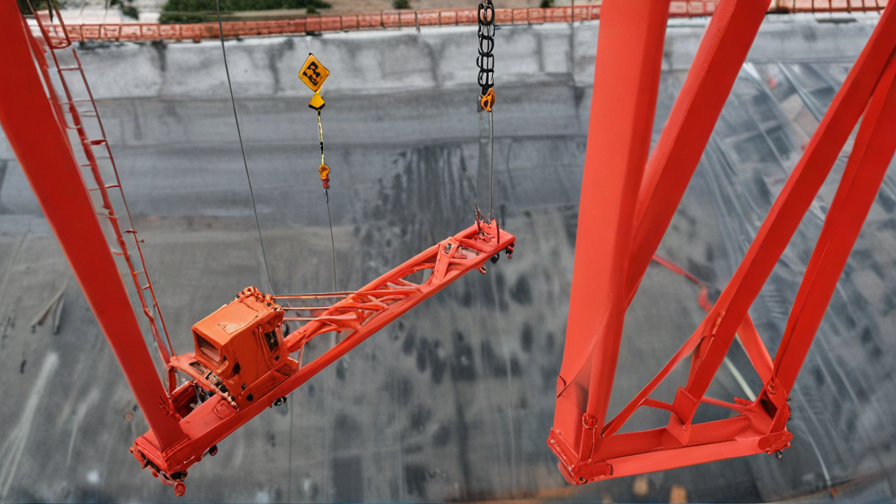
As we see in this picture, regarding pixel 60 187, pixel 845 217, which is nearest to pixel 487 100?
pixel 845 217

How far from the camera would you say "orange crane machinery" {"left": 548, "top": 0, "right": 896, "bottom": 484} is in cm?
487

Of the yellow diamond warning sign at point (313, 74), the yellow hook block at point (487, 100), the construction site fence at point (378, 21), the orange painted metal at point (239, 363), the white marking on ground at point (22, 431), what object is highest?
the yellow diamond warning sign at point (313, 74)

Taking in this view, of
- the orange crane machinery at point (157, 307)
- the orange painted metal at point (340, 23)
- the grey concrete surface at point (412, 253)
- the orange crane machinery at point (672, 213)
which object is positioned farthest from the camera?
the orange painted metal at point (340, 23)

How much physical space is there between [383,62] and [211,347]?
1199 centimetres

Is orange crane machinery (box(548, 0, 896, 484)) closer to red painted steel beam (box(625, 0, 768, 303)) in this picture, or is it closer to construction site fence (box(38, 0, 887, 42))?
red painted steel beam (box(625, 0, 768, 303))

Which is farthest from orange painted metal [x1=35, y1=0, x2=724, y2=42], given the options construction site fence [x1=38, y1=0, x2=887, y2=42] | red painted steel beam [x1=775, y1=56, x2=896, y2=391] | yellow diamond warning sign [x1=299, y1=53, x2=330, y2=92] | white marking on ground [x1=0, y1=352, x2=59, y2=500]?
Answer: red painted steel beam [x1=775, y1=56, x2=896, y2=391]

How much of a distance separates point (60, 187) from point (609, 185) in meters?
4.94

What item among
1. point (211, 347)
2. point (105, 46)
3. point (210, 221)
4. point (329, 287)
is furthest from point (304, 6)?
point (211, 347)

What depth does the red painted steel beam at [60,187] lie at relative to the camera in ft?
16.9

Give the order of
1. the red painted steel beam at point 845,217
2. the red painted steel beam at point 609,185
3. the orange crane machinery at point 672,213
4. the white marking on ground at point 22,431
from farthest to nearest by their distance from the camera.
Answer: the white marking on ground at point 22,431, the red painted steel beam at point 845,217, the orange crane machinery at point 672,213, the red painted steel beam at point 609,185

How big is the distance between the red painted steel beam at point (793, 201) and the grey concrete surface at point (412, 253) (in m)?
6.06

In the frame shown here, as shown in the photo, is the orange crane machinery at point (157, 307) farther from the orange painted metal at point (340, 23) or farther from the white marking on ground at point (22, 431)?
the orange painted metal at point (340, 23)

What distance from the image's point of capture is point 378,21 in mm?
18438

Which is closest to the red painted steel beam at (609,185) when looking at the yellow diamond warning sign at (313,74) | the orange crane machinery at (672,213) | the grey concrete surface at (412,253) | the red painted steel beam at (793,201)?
the orange crane machinery at (672,213)
